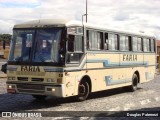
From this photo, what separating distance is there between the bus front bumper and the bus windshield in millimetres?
844

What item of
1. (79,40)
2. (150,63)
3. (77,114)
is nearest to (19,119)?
(77,114)

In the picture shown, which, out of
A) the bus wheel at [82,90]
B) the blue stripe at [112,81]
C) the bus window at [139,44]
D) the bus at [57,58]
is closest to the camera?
the bus at [57,58]

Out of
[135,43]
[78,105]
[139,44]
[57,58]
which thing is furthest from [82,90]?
[139,44]

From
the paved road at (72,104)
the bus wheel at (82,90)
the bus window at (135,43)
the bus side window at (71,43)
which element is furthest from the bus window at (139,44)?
the bus side window at (71,43)

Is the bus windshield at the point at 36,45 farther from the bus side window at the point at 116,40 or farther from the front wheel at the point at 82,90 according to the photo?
the bus side window at the point at 116,40

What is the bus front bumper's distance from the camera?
12.7 meters

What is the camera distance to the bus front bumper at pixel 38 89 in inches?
500

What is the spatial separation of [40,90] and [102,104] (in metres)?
2.42

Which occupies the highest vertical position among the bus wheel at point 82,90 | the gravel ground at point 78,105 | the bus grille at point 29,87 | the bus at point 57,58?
the bus at point 57,58

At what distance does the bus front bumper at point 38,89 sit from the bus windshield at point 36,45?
84 centimetres

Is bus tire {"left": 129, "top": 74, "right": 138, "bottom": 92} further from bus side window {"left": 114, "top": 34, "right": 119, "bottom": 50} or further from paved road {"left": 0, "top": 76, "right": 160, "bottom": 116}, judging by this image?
paved road {"left": 0, "top": 76, "right": 160, "bottom": 116}

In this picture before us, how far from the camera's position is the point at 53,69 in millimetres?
12766

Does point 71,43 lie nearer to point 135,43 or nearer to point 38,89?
point 38,89

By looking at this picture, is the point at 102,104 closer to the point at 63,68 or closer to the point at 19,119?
the point at 63,68
